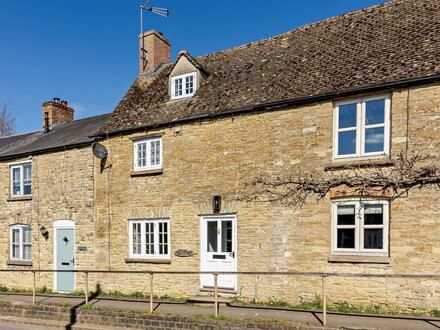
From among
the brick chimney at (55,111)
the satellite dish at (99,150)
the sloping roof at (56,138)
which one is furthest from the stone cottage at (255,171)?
the brick chimney at (55,111)

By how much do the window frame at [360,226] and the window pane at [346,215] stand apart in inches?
3.7

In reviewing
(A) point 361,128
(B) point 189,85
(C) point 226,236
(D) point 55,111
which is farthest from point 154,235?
(D) point 55,111

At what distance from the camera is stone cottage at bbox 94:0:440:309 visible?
30.2ft

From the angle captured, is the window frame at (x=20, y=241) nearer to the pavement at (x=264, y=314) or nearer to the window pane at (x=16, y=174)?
the window pane at (x=16, y=174)

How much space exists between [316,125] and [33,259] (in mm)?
12538

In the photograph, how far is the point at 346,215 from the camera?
32.6 ft

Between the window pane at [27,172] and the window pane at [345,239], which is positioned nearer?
the window pane at [345,239]

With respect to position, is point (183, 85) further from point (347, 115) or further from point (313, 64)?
point (347, 115)

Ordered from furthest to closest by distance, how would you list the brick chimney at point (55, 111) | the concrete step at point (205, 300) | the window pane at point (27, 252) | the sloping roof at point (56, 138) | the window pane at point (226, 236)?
the brick chimney at point (55, 111)
the window pane at point (27, 252)
the sloping roof at point (56, 138)
the window pane at point (226, 236)
the concrete step at point (205, 300)

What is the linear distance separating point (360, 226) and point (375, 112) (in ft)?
10.3

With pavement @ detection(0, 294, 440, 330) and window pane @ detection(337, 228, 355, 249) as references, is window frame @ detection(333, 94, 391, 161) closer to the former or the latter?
window pane @ detection(337, 228, 355, 249)

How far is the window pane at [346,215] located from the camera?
9844 mm

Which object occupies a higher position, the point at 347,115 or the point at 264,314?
the point at 347,115

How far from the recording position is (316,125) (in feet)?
33.8
